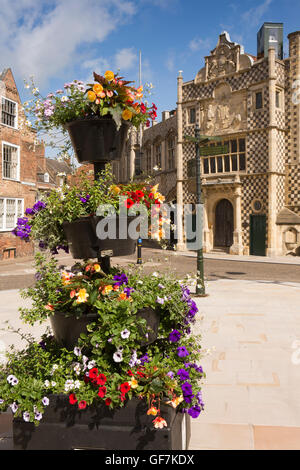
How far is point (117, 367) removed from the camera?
131 inches

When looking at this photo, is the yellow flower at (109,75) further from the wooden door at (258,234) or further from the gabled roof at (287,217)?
the wooden door at (258,234)

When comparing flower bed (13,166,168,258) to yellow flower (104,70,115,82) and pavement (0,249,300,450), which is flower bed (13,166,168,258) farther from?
yellow flower (104,70,115,82)

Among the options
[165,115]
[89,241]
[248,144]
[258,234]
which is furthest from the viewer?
[165,115]

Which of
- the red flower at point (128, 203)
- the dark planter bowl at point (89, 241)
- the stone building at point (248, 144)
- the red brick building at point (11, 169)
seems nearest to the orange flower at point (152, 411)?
the dark planter bowl at point (89, 241)

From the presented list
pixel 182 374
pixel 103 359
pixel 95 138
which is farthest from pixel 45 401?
pixel 95 138

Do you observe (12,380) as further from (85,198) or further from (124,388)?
(85,198)

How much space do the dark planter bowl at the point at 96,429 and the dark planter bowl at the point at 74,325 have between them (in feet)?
1.58

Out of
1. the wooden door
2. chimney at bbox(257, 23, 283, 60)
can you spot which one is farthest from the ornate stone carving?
the wooden door

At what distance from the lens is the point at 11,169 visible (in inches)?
858

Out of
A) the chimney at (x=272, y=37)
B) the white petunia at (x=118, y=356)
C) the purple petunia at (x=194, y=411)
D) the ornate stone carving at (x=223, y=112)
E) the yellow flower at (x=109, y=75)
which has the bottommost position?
the purple petunia at (x=194, y=411)

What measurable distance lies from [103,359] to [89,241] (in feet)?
3.37

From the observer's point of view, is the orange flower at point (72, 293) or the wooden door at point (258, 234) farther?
the wooden door at point (258, 234)

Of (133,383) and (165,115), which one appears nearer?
(133,383)

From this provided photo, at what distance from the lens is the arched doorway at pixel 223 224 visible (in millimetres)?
24719
